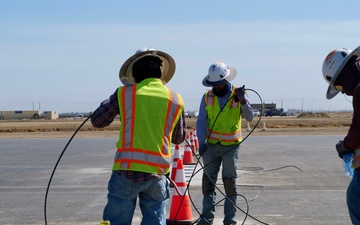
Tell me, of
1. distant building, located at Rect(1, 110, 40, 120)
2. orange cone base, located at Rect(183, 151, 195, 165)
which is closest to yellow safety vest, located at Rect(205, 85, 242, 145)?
orange cone base, located at Rect(183, 151, 195, 165)

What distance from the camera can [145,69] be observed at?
546 cm

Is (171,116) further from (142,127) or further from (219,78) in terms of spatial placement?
(219,78)

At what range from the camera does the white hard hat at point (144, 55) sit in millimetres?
5539

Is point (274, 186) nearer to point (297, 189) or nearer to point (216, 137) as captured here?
point (297, 189)

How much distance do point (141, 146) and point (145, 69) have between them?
680 millimetres

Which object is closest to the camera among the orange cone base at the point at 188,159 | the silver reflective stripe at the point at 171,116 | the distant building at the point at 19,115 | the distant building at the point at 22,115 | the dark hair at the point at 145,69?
the silver reflective stripe at the point at 171,116

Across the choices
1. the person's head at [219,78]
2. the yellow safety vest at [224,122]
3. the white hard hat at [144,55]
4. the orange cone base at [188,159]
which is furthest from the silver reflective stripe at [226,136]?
the orange cone base at [188,159]

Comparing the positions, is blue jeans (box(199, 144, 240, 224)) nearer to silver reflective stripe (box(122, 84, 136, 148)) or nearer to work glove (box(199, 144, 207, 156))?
work glove (box(199, 144, 207, 156))

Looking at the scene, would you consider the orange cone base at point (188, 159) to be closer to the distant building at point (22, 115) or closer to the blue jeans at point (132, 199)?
the blue jeans at point (132, 199)

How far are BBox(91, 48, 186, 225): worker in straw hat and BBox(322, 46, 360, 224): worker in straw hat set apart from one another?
1.50 m

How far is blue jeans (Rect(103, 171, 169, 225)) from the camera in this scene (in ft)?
17.1

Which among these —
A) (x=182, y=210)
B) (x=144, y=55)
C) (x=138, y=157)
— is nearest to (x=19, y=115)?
(x=182, y=210)

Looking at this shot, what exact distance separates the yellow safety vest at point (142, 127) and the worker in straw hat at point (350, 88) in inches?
63.3

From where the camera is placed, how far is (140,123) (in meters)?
5.23
